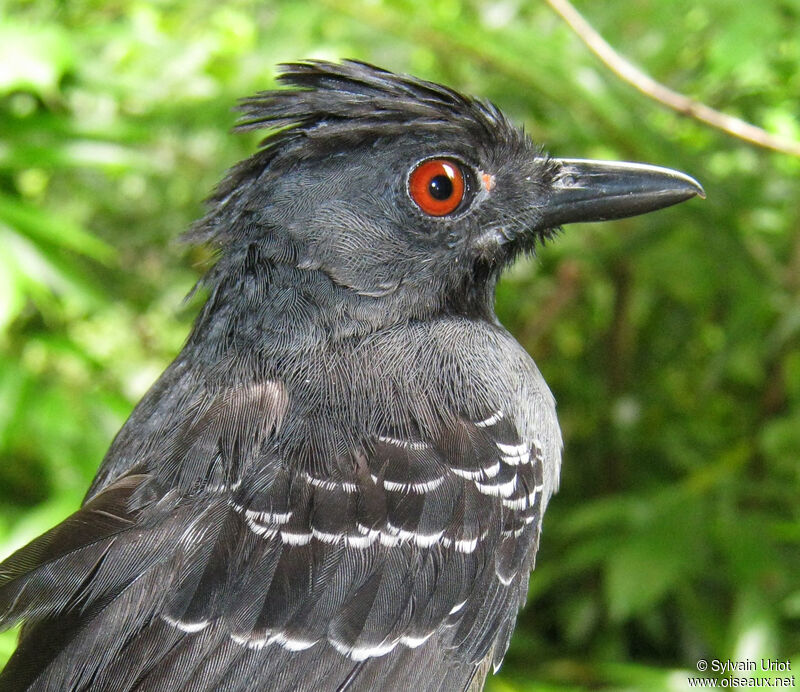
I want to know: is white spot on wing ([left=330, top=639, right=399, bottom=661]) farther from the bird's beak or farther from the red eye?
the bird's beak

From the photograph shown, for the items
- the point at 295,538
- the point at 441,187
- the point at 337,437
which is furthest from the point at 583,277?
the point at 295,538

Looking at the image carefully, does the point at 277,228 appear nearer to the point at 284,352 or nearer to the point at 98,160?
the point at 284,352

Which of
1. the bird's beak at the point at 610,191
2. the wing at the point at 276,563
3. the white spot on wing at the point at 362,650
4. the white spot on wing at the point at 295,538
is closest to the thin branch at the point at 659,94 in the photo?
the bird's beak at the point at 610,191

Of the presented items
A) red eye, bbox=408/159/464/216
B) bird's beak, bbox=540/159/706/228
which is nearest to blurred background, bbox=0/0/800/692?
bird's beak, bbox=540/159/706/228

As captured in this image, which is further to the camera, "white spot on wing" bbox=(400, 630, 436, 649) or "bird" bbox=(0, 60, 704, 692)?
"white spot on wing" bbox=(400, 630, 436, 649)

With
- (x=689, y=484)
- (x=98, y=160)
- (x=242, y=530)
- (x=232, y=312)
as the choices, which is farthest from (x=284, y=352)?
(x=689, y=484)

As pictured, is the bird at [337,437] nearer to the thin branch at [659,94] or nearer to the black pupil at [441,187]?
the black pupil at [441,187]
